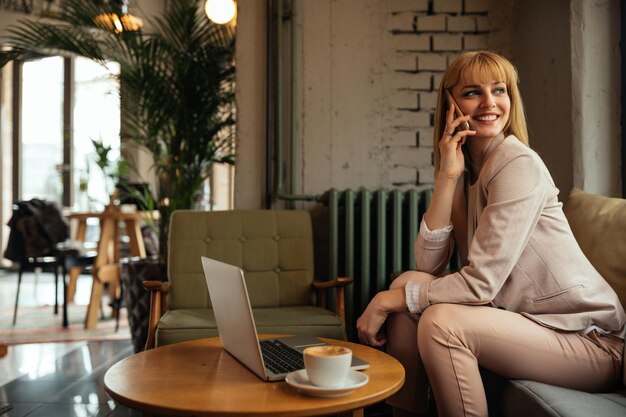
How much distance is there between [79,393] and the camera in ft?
8.98

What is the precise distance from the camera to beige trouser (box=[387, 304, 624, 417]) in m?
1.46

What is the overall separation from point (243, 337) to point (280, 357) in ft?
0.43

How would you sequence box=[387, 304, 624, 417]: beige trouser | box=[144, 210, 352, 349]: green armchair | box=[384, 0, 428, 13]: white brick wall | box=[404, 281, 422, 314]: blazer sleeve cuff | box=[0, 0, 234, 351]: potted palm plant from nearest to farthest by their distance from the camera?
box=[387, 304, 624, 417]: beige trouser
box=[404, 281, 422, 314]: blazer sleeve cuff
box=[144, 210, 352, 349]: green armchair
box=[384, 0, 428, 13]: white brick wall
box=[0, 0, 234, 351]: potted palm plant

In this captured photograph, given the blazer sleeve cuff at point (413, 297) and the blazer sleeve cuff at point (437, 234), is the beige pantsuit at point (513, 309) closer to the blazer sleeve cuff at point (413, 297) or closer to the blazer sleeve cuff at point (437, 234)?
the blazer sleeve cuff at point (413, 297)

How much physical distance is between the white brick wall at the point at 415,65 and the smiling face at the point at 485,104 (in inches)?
53.8

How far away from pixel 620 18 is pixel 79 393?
2798 millimetres

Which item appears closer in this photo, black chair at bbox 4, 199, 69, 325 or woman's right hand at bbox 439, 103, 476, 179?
woman's right hand at bbox 439, 103, 476, 179

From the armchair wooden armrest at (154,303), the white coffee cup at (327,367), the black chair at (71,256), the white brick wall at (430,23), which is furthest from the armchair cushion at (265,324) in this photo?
the black chair at (71,256)

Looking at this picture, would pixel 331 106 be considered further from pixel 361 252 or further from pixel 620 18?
pixel 620 18

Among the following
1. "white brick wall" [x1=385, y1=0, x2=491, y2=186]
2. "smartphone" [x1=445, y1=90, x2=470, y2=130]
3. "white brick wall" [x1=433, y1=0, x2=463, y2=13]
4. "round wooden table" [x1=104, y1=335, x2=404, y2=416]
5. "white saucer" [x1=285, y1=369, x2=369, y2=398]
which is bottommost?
"round wooden table" [x1=104, y1=335, x2=404, y2=416]

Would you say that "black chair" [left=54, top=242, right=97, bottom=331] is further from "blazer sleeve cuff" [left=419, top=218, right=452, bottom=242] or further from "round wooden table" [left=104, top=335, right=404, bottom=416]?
"blazer sleeve cuff" [left=419, top=218, right=452, bottom=242]

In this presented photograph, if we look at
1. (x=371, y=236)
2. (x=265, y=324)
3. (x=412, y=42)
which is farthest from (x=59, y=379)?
(x=412, y=42)

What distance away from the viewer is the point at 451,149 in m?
1.82

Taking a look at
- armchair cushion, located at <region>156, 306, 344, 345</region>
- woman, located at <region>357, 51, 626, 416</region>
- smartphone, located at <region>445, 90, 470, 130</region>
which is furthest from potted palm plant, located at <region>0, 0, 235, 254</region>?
woman, located at <region>357, 51, 626, 416</region>
